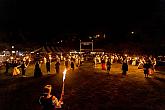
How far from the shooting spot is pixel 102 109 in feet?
43.7

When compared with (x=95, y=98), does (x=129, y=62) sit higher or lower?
higher

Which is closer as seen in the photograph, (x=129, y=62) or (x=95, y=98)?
(x=95, y=98)

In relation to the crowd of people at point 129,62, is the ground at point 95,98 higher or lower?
lower

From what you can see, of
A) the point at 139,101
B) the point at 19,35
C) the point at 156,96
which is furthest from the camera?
the point at 19,35

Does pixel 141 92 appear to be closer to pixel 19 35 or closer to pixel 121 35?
pixel 19 35

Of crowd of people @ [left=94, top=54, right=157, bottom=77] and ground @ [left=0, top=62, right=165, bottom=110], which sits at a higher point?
crowd of people @ [left=94, top=54, right=157, bottom=77]

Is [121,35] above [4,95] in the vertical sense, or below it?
above

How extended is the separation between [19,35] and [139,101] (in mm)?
66719

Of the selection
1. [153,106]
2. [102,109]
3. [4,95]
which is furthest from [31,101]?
[153,106]

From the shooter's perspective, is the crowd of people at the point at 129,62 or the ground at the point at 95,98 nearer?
the ground at the point at 95,98

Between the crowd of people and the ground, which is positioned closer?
the ground

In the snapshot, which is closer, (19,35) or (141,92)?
(141,92)

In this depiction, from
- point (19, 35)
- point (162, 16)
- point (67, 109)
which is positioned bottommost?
point (67, 109)

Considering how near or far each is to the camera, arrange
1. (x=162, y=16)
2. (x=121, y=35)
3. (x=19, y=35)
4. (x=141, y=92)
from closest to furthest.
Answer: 1. (x=141, y=92)
2. (x=19, y=35)
3. (x=162, y=16)
4. (x=121, y=35)
